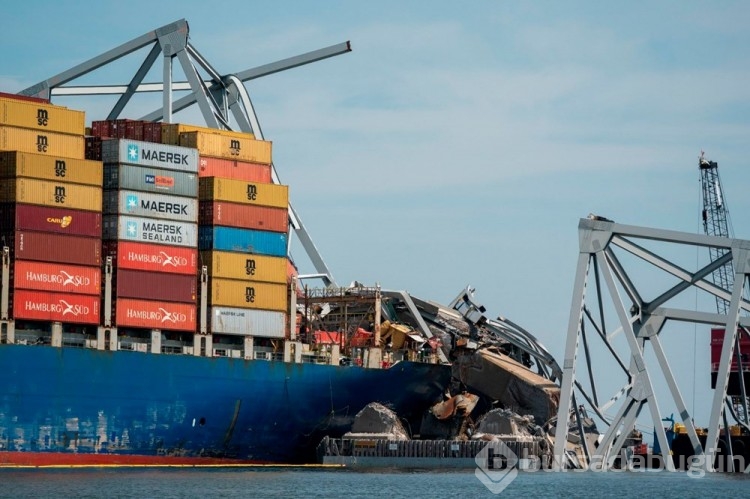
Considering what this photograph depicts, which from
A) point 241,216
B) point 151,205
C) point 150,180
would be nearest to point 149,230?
point 151,205

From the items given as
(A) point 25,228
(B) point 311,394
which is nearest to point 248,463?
(B) point 311,394

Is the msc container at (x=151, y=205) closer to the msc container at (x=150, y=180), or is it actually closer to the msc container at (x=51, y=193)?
the msc container at (x=150, y=180)

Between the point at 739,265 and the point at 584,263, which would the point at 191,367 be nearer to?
the point at 584,263

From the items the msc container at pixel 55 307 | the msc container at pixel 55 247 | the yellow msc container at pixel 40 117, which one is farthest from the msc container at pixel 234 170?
the msc container at pixel 55 307

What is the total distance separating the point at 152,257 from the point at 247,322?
7.22 meters

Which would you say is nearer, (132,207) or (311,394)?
(132,207)

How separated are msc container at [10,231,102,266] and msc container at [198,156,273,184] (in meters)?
8.96

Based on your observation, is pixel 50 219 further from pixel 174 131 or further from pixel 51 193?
pixel 174 131

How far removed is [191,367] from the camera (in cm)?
8356

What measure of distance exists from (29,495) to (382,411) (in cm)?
3078

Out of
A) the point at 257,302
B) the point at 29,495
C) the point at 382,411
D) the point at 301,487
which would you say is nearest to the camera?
the point at 29,495

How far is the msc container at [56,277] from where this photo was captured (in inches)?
3014

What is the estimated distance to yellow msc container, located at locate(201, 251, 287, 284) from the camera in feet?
275

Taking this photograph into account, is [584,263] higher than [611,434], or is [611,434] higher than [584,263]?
[584,263]
